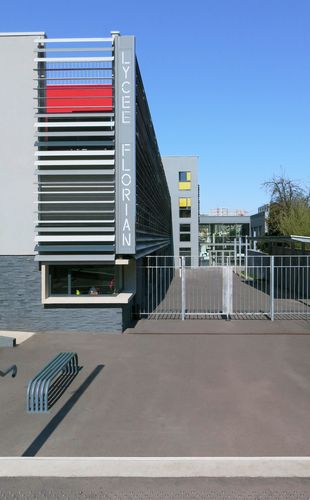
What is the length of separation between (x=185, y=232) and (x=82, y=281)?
45.2 metres

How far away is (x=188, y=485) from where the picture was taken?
15.4 feet

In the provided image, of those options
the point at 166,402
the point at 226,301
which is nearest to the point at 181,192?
the point at 226,301

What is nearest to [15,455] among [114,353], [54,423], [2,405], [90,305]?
[54,423]

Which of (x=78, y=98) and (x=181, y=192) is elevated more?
(x=181, y=192)

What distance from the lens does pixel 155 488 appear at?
15.2ft

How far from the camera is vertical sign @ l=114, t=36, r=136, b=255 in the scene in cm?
1183

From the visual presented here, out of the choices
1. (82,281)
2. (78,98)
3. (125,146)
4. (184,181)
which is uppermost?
(184,181)

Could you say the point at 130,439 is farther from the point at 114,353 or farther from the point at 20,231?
the point at 20,231

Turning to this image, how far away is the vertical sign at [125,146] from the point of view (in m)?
11.8

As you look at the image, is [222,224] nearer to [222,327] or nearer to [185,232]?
[185,232]

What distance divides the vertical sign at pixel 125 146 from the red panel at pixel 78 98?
43 cm

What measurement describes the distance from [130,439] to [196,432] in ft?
2.83

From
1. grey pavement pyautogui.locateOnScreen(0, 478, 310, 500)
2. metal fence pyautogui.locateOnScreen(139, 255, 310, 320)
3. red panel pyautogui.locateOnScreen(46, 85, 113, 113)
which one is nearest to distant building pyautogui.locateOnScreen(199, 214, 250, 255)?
metal fence pyautogui.locateOnScreen(139, 255, 310, 320)

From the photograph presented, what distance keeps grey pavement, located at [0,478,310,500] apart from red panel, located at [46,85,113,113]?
9.41m
